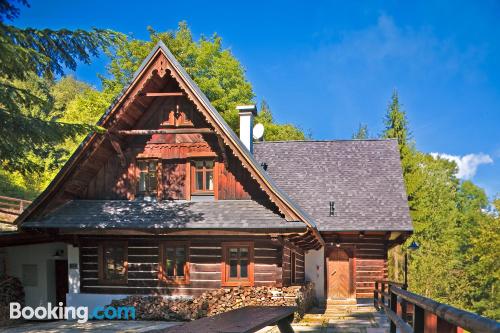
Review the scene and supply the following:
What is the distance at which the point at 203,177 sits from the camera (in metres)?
17.1

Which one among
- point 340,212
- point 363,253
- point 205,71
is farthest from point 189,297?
point 205,71

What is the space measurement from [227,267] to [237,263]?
0.33 metres

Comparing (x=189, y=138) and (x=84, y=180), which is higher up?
(x=189, y=138)

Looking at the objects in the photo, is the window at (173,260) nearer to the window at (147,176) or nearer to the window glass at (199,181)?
the window glass at (199,181)

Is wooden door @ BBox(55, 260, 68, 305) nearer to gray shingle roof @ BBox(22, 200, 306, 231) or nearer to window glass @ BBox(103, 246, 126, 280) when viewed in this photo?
window glass @ BBox(103, 246, 126, 280)

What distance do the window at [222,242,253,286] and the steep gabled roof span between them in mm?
2035

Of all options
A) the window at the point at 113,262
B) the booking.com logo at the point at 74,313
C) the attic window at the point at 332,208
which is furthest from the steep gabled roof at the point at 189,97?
the attic window at the point at 332,208

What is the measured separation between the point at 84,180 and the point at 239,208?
5331 millimetres

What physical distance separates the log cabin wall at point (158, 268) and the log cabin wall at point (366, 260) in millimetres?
6890

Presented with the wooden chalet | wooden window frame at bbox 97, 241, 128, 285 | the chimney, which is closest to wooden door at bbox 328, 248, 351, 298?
the wooden chalet

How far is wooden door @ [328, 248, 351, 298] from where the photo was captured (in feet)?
74.5

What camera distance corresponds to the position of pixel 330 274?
2281 centimetres

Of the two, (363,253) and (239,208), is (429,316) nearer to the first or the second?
(239,208)

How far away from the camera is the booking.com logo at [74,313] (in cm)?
1616
